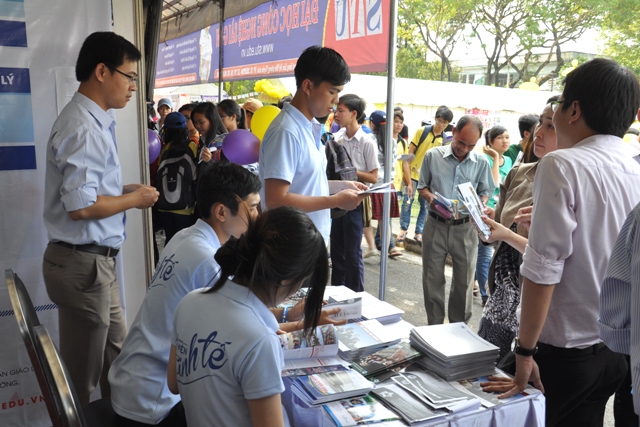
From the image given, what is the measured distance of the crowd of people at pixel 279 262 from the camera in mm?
1135

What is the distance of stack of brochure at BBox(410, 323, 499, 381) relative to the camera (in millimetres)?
1512

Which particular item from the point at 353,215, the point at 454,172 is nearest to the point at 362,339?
the point at 454,172

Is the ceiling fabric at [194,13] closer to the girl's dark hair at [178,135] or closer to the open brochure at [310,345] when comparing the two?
the girl's dark hair at [178,135]

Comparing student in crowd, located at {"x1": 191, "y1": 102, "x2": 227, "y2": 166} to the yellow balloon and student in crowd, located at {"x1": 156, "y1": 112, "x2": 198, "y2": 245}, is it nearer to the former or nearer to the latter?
student in crowd, located at {"x1": 156, "y1": 112, "x2": 198, "y2": 245}

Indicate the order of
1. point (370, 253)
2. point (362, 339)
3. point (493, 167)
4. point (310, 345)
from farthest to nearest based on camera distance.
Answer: point (370, 253), point (493, 167), point (362, 339), point (310, 345)

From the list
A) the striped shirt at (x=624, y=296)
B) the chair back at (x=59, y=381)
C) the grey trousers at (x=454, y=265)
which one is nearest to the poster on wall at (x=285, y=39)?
the grey trousers at (x=454, y=265)

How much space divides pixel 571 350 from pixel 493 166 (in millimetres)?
3532

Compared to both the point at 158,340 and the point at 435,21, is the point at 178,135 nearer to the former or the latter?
the point at 158,340

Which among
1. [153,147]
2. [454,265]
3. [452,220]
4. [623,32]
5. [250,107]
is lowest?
[454,265]

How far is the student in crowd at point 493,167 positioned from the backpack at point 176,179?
2566 millimetres

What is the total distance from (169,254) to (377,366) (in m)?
0.72

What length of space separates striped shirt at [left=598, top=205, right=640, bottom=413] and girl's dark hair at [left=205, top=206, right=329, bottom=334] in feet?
2.05

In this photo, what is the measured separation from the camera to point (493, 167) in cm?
474

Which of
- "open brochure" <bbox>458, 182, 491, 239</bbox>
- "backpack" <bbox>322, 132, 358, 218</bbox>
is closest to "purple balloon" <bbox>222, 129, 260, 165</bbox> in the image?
"backpack" <bbox>322, 132, 358, 218</bbox>
